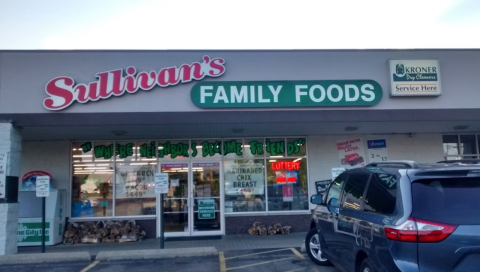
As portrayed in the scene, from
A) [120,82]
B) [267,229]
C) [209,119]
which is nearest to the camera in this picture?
[209,119]

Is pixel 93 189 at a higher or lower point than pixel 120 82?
lower

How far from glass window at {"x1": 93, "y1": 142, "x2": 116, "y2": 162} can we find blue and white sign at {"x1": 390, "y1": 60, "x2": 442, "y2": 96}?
820 cm

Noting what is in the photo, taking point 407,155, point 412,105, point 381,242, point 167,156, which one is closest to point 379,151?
point 407,155

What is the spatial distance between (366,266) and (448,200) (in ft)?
4.63

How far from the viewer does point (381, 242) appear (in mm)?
5059

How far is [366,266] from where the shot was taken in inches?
223

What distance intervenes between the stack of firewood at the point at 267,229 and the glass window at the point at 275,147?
2.11 metres

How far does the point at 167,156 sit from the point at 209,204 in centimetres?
194

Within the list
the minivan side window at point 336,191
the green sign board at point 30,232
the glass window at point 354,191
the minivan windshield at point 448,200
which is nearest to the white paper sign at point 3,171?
the green sign board at point 30,232

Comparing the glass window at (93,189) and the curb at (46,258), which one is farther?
the glass window at (93,189)

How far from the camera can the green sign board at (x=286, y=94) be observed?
1167 cm

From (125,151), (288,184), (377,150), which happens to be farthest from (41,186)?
(377,150)

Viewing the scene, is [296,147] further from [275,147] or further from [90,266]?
[90,266]

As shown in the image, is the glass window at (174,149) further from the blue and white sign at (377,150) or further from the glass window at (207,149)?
the blue and white sign at (377,150)
